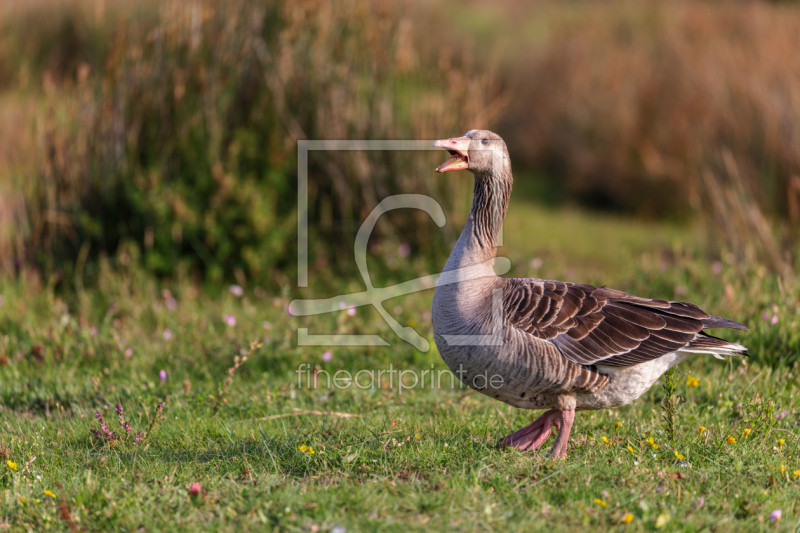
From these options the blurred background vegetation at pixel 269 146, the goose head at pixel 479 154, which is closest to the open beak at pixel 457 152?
the goose head at pixel 479 154

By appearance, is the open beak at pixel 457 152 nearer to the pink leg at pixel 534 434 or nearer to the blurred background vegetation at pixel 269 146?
the pink leg at pixel 534 434

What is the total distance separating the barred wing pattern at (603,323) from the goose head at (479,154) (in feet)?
2.74

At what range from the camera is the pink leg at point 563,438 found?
4.59m

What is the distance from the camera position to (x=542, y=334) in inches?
187

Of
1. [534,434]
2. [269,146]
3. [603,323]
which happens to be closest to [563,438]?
[534,434]

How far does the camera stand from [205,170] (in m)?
9.44

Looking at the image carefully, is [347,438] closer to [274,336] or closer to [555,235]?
[274,336]

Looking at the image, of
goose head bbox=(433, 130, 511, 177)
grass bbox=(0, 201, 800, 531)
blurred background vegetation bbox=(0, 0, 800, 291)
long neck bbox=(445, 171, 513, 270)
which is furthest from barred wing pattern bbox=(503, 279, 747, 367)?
blurred background vegetation bbox=(0, 0, 800, 291)

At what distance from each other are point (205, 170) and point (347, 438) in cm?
551

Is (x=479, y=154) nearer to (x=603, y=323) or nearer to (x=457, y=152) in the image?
(x=457, y=152)

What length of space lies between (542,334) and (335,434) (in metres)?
1.57

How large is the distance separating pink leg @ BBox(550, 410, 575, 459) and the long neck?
1.17 metres

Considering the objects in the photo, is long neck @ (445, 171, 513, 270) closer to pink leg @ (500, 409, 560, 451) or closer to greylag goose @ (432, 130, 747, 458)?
greylag goose @ (432, 130, 747, 458)

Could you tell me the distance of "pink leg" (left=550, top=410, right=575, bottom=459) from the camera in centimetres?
459
